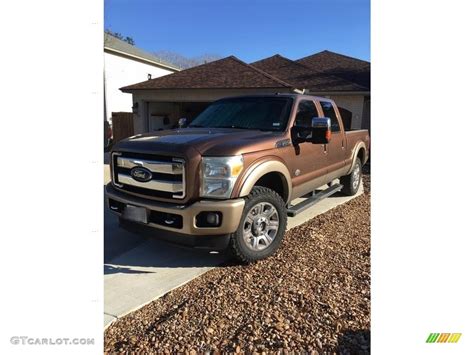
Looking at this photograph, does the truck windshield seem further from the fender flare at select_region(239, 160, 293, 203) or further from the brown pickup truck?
the fender flare at select_region(239, 160, 293, 203)

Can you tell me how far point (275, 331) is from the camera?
93.6 inches

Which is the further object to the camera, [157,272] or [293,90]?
[293,90]

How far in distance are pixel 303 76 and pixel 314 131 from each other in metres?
12.0

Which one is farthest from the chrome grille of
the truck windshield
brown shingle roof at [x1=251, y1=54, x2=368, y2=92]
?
brown shingle roof at [x1=251, y1=54, x2=368, y2=92]

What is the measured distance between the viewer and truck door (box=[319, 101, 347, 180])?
5.12 m

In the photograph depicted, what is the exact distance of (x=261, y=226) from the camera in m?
3.61

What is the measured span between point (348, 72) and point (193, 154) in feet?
47.5

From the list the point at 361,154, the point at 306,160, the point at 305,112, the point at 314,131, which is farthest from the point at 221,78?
the point at 314,131

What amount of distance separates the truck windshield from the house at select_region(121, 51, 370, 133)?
24.0 feet

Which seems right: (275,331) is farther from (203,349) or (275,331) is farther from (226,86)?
(226,86)

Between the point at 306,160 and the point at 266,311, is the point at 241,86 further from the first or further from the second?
the point at 266,311
